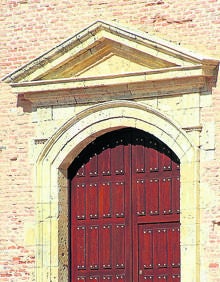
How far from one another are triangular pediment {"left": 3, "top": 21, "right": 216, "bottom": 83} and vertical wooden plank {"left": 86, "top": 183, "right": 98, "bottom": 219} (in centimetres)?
153

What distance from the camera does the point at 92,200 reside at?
21391 mm

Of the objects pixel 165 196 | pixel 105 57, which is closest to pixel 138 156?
pixel 165 196

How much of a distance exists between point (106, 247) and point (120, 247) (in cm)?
21

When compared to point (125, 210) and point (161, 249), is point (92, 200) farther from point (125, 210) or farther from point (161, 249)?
point (161, 249)

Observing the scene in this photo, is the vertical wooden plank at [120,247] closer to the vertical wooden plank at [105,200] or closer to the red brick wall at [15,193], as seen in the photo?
the vertical wooden plank at [105,200]

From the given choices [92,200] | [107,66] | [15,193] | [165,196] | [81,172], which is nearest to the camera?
[165,196]

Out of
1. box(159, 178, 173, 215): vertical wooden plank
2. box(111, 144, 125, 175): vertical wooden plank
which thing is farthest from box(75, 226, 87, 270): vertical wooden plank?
box(159, 178, 173, 215): vertical wooden plank

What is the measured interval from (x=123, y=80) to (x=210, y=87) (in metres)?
1.22

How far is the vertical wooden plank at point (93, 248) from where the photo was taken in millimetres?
21281

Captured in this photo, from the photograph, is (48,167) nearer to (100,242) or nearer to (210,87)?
(100,242)

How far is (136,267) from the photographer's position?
20953 mm

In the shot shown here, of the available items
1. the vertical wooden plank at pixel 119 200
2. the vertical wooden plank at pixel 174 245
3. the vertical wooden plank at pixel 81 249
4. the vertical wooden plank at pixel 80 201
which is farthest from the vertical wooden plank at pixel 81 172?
the vertical wooden plank at pixel 174 245

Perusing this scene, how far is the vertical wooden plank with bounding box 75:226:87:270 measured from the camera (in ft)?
70.1

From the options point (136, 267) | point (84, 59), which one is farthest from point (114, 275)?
point (84, 59)
